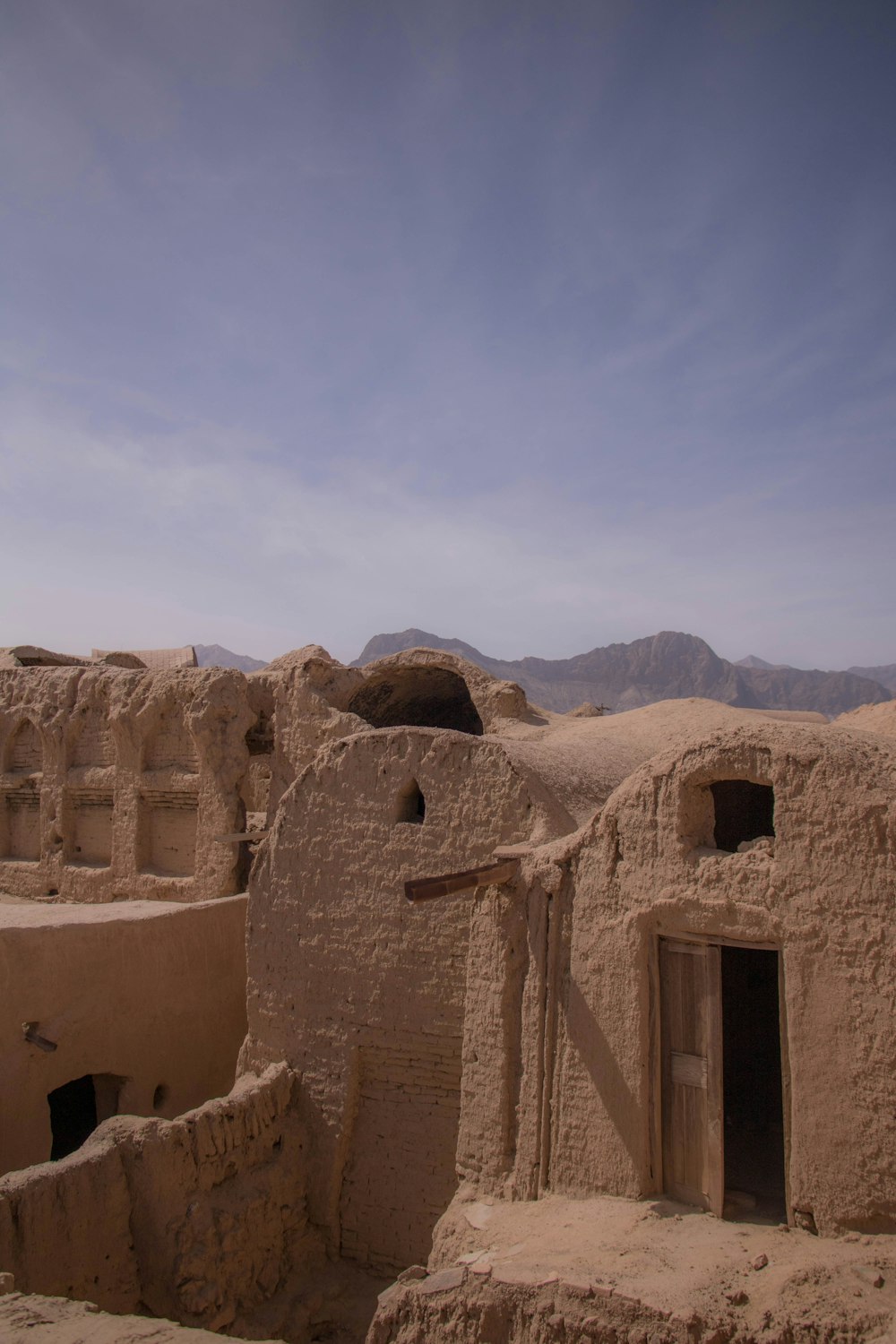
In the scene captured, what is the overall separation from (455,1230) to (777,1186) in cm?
197

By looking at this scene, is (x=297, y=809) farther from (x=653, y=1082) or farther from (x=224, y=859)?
(x=224, y=859)

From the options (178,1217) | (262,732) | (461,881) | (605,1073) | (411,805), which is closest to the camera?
(605,1073)

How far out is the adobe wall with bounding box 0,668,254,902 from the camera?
42.2 ft

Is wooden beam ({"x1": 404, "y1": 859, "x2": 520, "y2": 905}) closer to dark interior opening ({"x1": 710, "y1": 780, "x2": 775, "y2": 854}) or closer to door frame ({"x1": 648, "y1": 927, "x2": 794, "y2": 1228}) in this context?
door frame ({"x1": 648, "y1": 927, "x2": 794, "y2": 1228})

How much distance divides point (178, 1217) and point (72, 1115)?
4440mm

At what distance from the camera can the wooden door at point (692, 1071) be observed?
17.1 ft

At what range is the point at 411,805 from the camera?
7.62 meters

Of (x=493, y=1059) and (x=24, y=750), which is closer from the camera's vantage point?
(x=493, y=1059)

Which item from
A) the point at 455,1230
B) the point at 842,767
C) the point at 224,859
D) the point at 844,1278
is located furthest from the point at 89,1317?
the point at 224,859

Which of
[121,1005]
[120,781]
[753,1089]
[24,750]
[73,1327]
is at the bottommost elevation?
[73,1327]

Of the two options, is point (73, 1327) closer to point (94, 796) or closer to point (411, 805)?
point (411, 805)

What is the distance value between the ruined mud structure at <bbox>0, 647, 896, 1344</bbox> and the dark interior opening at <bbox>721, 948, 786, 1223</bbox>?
3cm

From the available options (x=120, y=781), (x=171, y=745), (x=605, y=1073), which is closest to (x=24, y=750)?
(x=120, y=781)

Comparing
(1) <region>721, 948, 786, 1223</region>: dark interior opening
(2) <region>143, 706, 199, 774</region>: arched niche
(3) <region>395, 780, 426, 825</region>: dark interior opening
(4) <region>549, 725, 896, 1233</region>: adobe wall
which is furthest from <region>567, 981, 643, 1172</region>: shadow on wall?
(2) <region>143, 706, 199, 774</region>: arched niche
